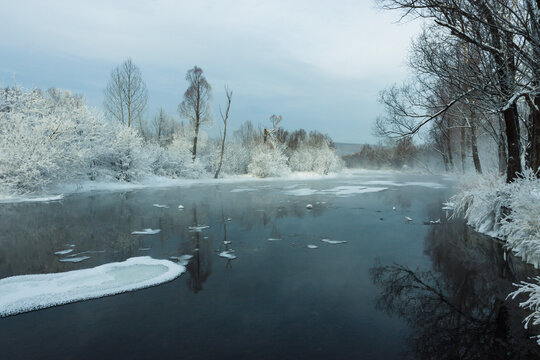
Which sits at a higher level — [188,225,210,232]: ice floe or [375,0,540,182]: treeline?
[375,0,540,182]: treeline

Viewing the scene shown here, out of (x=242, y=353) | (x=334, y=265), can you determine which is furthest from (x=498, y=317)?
(x=242, y=353)

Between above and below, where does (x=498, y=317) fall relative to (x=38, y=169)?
below

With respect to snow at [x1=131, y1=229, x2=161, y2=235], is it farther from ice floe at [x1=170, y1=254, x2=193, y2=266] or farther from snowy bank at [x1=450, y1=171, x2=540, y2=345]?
snowy bank at [x1=450, y1=171, x2=540, y2=345]

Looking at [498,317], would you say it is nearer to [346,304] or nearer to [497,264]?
[346,304]

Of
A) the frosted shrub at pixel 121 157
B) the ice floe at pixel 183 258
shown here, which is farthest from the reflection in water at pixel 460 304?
the frosted shrub at pixel 121 157

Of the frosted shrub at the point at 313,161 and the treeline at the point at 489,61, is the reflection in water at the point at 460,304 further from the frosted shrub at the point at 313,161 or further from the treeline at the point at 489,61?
the frosted shrub at the point at 313,161

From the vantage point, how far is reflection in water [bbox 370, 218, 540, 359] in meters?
3.01

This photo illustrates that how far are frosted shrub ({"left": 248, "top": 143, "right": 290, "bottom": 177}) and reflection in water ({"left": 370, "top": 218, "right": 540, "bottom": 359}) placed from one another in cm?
3038

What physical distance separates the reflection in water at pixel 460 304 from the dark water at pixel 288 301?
0.06ft

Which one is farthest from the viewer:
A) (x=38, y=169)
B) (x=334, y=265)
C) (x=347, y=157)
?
(x=347, y=157)

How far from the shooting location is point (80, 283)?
4.62 metres

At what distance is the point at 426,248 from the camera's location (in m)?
6.62

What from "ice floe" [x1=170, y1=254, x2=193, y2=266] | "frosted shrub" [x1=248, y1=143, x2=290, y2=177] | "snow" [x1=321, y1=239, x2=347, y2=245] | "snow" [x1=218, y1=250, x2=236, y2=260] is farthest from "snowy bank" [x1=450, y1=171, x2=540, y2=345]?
"frosted shrub" [x1=248, y1=143, x2=290, y2=177]

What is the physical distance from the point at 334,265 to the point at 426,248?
2505 millimetres
